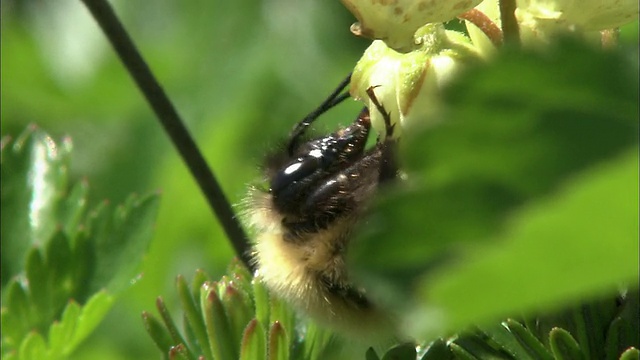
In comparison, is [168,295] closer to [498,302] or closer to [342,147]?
[342,147]

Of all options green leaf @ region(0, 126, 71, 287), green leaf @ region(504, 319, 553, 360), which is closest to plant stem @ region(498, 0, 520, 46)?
green leaf @ region(504, 319, 553, 360)

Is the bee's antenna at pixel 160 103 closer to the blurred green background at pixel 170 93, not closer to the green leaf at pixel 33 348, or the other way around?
the green leaf at pixel 33 348

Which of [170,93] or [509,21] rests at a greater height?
[170,93]

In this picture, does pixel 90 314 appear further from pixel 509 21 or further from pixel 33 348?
pixel 509 21

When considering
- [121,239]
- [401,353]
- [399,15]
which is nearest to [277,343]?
[401,353]

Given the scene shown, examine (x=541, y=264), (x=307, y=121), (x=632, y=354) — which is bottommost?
(x=632, y=354)

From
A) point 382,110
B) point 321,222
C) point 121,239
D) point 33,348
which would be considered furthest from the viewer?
point 121,239

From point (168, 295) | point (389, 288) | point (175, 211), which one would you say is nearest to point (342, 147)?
point (389, 288)

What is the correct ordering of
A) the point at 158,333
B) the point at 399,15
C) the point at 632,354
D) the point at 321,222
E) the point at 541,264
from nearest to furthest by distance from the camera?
1. the point at 541,264
2. the point at 632,354
3. the point at 399,15
4. the point at 321,222
5. the point at 158,333
